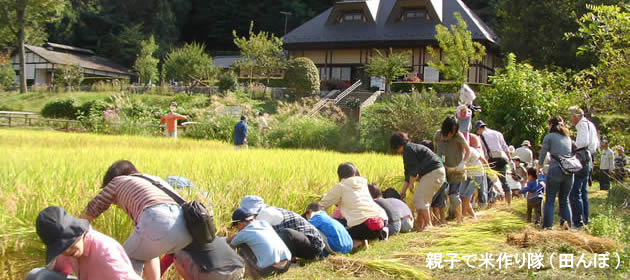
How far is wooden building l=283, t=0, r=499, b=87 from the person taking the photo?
33219 mm

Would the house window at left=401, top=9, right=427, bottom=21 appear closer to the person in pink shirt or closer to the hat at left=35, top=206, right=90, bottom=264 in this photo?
the person in pink shirt

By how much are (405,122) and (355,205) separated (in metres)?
10.1

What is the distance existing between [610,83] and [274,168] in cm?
564

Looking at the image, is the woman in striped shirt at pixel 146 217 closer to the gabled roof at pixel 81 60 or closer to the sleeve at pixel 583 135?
the sleeve at pixel 583 135

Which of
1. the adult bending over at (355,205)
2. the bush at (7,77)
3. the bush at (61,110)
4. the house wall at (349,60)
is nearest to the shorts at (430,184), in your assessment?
the adult bending over at (355,205)

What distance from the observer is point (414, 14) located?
34906 millimetres

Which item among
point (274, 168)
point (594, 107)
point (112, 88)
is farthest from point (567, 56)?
point (112, 88)

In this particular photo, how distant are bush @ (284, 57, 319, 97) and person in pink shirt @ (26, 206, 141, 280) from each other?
24.3 metres

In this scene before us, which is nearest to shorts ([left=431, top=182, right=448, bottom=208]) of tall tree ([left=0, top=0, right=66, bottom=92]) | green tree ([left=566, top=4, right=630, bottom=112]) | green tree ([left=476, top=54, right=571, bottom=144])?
green tree ([left=566, top=4, right=630, bottom=112])

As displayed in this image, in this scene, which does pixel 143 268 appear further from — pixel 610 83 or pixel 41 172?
pixel 610 83

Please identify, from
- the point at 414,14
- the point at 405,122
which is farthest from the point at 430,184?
the point at 414,14

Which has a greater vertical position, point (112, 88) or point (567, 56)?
point (567, 56)

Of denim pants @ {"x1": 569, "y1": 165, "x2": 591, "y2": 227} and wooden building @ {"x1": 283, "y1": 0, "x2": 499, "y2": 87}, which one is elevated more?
wooden building @ {"x1": 283, "y1": 0, "x2": 499, "y2": 87}

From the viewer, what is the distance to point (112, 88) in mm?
32031
